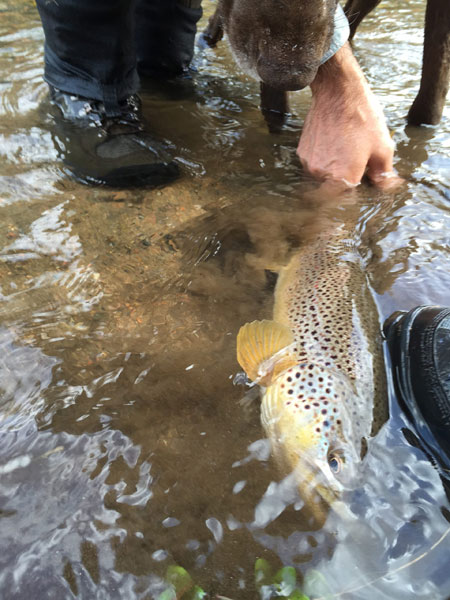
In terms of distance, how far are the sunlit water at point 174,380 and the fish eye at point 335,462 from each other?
2.9 inches

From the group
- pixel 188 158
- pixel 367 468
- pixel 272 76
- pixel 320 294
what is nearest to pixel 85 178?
pixel 188 158

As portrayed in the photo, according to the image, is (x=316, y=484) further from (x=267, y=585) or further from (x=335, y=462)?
(x=267, y=585)

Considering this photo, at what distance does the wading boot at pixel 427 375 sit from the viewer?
1298mm

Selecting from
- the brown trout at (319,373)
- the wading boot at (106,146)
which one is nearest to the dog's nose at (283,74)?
the brown trout at (319,373)

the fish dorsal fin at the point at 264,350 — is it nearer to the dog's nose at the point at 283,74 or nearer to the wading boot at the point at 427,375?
the wading boot at the point at 427,375

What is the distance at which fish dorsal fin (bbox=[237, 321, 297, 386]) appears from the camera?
5.28ft

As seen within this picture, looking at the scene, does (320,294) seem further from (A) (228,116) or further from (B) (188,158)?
(A) (228,116)

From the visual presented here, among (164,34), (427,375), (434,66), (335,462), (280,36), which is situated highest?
(280,36)

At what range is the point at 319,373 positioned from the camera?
1.68 m

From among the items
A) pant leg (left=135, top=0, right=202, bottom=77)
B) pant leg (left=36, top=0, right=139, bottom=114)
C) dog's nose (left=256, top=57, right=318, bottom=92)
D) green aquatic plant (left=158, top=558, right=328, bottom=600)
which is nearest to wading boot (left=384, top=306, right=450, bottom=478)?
green aquatic plant (left=158, top=558, right=328, bottom=600)

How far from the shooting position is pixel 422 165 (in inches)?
113

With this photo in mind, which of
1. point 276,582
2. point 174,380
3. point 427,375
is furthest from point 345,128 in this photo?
point 276,582

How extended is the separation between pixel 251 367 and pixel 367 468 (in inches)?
19.8

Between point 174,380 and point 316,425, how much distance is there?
521 millimetres
